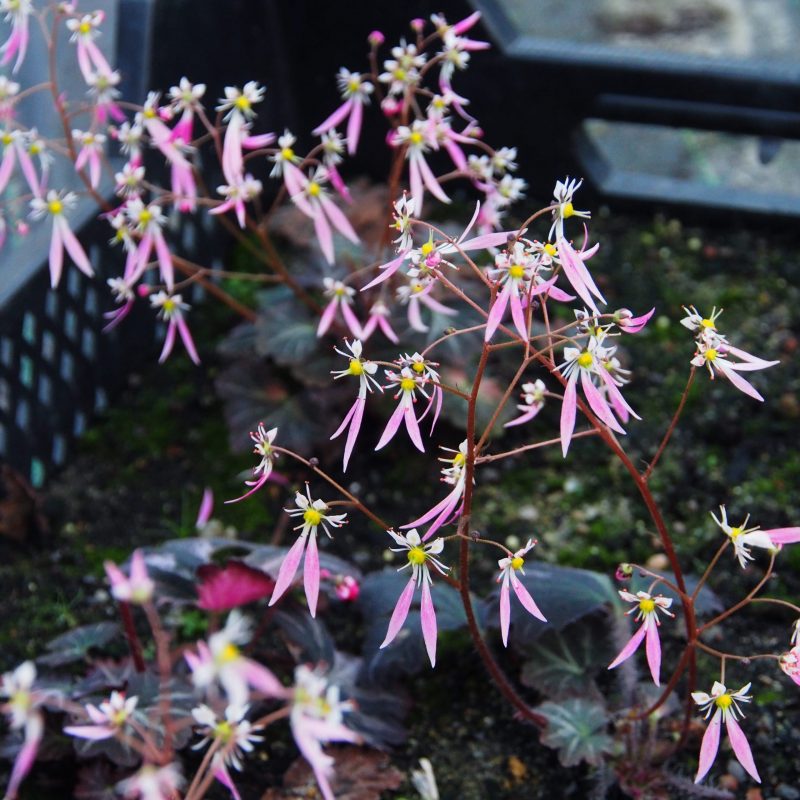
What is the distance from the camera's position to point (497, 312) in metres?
0.91

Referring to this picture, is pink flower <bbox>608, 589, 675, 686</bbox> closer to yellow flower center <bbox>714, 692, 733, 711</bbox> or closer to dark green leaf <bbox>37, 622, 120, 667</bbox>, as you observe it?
yellow flower center <bbox>714, 692, 733, 711</bbox>

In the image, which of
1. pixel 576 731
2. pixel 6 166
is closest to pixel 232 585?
pixel 576 731

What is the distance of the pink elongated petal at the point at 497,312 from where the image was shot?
899mm

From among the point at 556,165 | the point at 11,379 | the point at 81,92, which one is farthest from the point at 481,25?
the point at 11,379

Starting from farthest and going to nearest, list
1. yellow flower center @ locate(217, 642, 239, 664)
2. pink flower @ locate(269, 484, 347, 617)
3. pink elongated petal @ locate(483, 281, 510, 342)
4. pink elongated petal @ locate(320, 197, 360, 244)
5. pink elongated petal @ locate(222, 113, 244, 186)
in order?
1. pink elongated petal @ locate(320, 197, 360, 244)
2. pink elongated petal @ locate(222, 113, 244, 186)
3. pink flower @ locate(269, 484, 347, 617)
4. pink elongated petal @ locate(483, 281, 510, 342)
5. yellow flower center @ locate(217, 642, 239, 664)

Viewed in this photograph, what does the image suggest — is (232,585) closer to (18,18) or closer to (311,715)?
(311,715)

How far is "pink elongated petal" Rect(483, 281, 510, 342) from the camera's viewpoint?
90cm

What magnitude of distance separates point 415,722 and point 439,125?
0.89 m

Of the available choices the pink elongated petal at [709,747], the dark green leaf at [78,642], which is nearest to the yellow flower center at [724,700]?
the pink elongated petal at [709,747]

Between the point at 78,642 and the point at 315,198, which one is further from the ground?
the point at 315,198

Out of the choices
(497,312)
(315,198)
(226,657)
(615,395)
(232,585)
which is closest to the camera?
(226,657)

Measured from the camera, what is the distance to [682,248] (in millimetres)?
2428

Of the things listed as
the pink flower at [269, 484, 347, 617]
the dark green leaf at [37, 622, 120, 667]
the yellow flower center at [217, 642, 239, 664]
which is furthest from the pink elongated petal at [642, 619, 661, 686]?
the dark green leaf at [37, 622, 120, 667]

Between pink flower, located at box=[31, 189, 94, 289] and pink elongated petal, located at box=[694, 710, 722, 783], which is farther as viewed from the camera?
pink flower, located at box=[31, 189, 94, 289]
